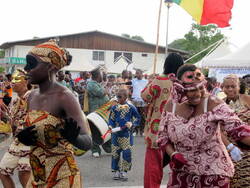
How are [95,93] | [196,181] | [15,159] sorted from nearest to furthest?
[196,181] → [15,159] → [95,93]

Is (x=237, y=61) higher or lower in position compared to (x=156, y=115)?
higher

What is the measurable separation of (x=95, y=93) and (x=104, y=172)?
193 cm

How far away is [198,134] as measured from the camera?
3.41m

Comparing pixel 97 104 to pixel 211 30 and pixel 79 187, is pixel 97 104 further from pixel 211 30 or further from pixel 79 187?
pixel 211 30

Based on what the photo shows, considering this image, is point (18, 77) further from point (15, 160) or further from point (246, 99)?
point (246, 99)

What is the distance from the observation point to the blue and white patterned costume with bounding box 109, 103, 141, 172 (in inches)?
268

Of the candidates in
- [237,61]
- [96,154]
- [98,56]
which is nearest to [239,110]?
[96,154]

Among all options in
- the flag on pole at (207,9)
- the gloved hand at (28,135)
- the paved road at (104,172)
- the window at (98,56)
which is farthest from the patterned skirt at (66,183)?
the window at (98,56)

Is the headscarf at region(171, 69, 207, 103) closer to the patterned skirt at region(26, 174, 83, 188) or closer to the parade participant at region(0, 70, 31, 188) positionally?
the patterned skirt at region(26, 174, 83, 188)

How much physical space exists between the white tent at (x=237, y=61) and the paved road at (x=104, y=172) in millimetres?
6629

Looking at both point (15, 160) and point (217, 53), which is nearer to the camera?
point (15, 160)

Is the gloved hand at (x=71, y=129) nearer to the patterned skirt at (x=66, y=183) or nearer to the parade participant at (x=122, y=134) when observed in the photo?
the patterned skirt at (x=66, y=183)

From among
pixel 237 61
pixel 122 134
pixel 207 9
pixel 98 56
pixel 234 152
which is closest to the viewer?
pixel 234 152

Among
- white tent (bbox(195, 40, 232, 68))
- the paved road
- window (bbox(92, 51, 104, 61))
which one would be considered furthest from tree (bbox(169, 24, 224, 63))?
the paved road
